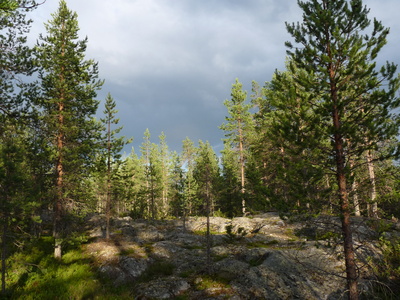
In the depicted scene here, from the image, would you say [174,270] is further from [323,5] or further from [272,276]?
[323,5]

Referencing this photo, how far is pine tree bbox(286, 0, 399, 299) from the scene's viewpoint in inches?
309

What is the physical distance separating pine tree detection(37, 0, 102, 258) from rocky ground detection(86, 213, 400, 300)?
16.6 ft

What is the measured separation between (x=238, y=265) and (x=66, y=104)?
50.3 feet

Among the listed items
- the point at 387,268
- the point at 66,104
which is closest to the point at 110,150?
the point at 66,104

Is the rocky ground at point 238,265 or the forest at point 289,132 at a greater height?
the forest at point 289,132

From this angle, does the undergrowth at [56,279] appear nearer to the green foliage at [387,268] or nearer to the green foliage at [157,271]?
the green foliage at [157,271]

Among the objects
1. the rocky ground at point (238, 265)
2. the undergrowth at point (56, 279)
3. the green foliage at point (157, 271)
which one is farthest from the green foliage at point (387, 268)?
the undergrowth at point (56, 279)

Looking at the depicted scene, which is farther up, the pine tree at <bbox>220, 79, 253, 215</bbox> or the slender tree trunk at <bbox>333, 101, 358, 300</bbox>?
the pine tree at <bbox>220, 79, 253, 215</bbox>

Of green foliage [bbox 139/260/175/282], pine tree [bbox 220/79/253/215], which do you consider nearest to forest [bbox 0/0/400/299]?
green foliage [bbox 139/260/175/282]

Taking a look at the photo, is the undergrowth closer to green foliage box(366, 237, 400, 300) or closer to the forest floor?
the forest floor

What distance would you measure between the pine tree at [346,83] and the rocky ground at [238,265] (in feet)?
6.06

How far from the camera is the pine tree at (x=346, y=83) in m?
7.84

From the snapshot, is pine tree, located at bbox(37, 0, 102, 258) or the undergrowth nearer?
the undergrowth

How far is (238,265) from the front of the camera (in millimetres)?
12602
